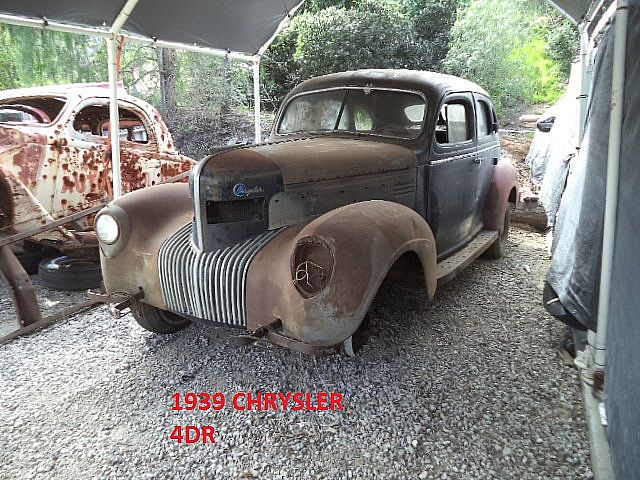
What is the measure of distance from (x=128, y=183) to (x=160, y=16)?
5.93ft

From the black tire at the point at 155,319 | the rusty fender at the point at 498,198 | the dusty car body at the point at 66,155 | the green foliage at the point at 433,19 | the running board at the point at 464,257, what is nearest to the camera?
the black tire at the point at 155,319

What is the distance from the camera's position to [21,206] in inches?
184

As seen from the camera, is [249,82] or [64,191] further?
[249,82]

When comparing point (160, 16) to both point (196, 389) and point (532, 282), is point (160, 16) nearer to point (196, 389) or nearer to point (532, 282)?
point (196, 389)

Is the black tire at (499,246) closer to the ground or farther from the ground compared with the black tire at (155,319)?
farther from the ground

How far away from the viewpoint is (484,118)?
5.06 metres

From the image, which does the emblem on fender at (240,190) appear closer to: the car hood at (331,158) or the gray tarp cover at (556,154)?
the car hood at (331,158)

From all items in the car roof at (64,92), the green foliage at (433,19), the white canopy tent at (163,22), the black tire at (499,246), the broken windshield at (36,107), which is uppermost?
the green foliage at (433,19)

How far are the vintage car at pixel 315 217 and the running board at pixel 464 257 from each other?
0.08 ft

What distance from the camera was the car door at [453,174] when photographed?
13.4 feet

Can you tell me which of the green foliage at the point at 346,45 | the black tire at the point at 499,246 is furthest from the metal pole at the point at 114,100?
the green foliage at the point at 346,45

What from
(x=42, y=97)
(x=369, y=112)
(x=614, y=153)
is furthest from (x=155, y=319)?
(x=42, y=97)

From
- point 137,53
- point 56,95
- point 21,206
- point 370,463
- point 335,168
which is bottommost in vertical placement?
point 370,463

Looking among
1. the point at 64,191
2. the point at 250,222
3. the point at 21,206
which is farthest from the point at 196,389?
the point at 64,191
